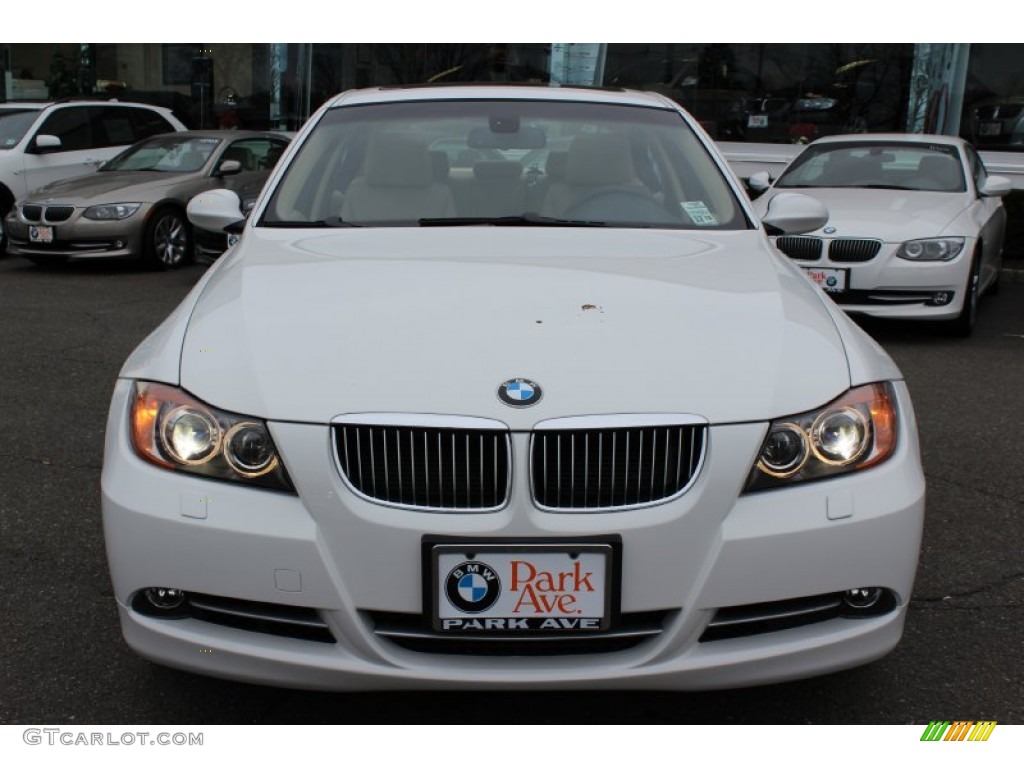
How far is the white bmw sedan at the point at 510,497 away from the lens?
7.55 feet

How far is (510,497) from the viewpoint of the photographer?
7.59 feet

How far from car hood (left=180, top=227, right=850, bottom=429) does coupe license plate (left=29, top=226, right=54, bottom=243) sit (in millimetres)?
8079

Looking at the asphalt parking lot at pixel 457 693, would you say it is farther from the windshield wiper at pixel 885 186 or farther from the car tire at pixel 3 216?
the car tire at pixel 3 216

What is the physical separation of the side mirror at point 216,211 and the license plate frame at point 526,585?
2.17 metres

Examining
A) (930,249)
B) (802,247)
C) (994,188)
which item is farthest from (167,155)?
(994,188)

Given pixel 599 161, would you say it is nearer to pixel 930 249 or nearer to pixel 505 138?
pixel 505 138

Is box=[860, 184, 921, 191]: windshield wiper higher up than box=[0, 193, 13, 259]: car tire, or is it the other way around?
box=[860, 184, 921, 191]: windshield wiper

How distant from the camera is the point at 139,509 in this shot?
240 cm

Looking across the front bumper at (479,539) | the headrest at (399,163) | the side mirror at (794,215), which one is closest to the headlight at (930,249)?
the side mirror at (794,215)

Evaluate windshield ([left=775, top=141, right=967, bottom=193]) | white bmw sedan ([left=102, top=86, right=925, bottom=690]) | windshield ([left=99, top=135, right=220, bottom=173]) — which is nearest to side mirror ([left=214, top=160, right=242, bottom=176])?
windshield ([left=99, top=135, right=220, bottom=173])

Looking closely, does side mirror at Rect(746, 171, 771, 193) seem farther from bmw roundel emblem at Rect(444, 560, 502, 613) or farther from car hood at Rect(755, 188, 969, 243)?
bmw roundel emblem at Rect(444, 560, 502, 613)

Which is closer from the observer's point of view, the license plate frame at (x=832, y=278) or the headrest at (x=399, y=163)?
the headrest at (x=399, y=163)

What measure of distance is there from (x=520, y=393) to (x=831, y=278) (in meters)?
5.71

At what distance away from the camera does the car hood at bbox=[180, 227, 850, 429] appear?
2.39 m
